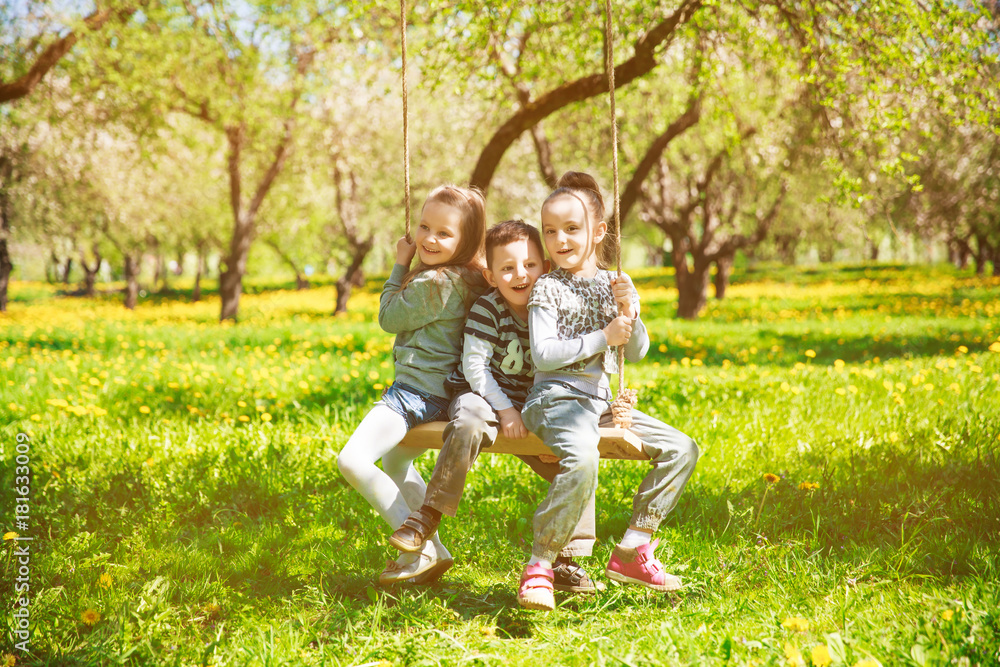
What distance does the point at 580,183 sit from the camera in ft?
9.99

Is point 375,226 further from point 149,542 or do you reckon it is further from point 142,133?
point 149,542

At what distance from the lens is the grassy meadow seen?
252 centimetres

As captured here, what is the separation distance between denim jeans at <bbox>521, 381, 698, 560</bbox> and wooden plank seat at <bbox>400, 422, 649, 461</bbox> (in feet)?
0.14

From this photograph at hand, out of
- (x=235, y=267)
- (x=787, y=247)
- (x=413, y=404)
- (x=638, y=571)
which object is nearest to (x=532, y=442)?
(x=413, y=404)

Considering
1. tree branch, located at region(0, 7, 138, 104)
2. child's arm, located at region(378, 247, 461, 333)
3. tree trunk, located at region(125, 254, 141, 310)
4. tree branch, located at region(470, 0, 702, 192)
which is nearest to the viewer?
child's arm, located at region(378, 247, 461, 333)

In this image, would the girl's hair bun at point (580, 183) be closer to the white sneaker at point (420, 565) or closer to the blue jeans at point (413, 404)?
the blue jeans at point (413, 404)

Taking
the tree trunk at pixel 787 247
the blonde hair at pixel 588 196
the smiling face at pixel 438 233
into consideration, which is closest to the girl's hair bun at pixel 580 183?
the blonde hair at pixel 588 196

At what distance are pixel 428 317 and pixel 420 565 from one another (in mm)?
1019

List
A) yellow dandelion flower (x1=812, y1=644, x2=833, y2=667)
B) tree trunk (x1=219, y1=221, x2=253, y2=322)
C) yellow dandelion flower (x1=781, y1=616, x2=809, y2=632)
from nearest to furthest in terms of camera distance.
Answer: yellow dandelion flower (x1=812, y1=644, x2=833, y2=667) < yellow dandelion flower (x1=781, y1=616, x2=809, y2=632) < tree trunk (x1=219, y1=221, x2=253, y2=322)

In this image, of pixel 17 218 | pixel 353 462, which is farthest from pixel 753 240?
pixel 17 218

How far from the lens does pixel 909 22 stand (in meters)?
4.50

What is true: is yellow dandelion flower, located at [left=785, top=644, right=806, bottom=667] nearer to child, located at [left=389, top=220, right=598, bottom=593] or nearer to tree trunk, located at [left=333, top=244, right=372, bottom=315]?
child, located at [left=389, top=220, right=598, bottom=593]

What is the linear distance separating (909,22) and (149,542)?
544 centimetres

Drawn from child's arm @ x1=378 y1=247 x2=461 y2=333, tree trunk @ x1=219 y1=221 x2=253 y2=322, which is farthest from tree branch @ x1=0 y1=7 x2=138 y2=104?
child's arm @ x1=378 y1=247 x2=461 y2=333
